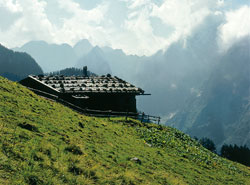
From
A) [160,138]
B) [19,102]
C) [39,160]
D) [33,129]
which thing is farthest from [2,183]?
[160,138]

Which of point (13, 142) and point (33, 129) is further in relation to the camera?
point (33, 129)

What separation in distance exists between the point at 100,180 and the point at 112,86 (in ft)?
87.2

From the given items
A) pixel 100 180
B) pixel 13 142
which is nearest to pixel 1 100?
pixel 13 142

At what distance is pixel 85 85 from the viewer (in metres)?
33.1

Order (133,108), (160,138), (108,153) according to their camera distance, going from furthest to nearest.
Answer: (133,108)
(160,138)
(108,153)

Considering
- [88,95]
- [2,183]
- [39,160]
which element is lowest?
[2,183]

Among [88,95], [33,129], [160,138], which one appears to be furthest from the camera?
[88,95]

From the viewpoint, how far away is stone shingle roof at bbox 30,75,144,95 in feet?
103

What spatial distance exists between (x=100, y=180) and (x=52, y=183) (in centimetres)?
208

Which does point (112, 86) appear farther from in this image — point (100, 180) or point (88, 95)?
point (100, 180)

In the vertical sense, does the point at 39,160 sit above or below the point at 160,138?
below

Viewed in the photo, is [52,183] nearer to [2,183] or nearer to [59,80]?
[2,183]

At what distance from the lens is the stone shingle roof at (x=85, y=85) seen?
3126 cm

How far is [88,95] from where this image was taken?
31578 millimetres
